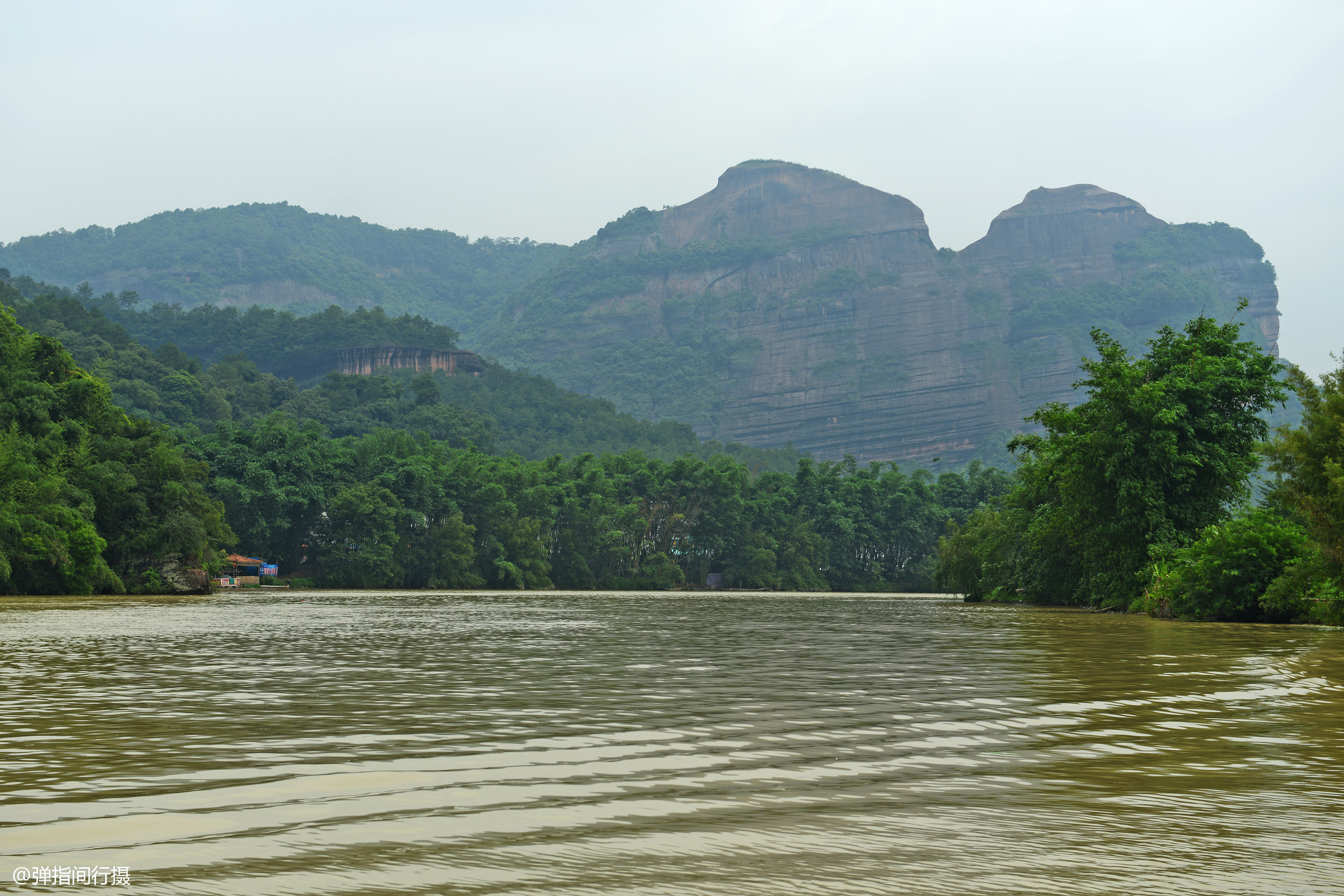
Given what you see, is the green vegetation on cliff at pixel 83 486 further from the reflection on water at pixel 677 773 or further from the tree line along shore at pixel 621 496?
the reflection on water at pixel 677 773

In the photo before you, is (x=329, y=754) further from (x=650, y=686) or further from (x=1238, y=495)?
(x=1238, y=495)

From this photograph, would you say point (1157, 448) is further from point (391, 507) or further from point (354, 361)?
point (354, 361)

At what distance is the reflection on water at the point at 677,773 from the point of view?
5332mm

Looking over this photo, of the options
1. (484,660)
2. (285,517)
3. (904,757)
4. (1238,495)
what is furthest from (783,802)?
(285,517)

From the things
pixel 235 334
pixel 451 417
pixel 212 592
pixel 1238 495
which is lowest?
pixel 212 592

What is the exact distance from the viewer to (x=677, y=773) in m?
7.73

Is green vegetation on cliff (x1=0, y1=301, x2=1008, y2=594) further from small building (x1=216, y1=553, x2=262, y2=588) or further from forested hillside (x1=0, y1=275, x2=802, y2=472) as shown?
small building (x1=216, y1=553, x2=262, y2=588)

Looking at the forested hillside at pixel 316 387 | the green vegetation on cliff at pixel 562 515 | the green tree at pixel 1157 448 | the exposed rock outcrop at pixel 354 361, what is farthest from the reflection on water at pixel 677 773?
the exposed rock outcrop at pixel 354 361

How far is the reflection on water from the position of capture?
17.5 feet

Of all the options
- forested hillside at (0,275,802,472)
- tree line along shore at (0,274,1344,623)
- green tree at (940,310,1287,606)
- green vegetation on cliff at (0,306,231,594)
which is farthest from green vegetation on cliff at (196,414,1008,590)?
green tree at (940,310,1287,606)

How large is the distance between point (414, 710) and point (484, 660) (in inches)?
262

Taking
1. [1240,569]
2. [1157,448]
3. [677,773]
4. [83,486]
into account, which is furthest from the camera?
[83,486]

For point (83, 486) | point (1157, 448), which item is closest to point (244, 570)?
point (83, 486)

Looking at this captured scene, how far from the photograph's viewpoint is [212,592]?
61.7m
